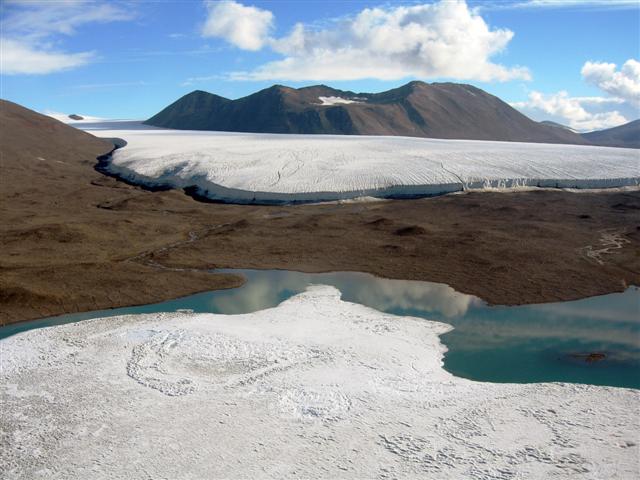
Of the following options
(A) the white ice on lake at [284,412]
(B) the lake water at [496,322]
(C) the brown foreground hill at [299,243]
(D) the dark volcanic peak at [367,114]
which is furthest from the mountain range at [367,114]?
(A) the white ice on lake at [284,412]

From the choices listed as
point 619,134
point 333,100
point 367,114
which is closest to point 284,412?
point 367,114

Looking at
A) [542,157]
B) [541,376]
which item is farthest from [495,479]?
[542,157]

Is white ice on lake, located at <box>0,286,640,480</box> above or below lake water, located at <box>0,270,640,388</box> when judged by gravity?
below

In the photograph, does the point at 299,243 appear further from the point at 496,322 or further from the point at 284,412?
the point at 284,412

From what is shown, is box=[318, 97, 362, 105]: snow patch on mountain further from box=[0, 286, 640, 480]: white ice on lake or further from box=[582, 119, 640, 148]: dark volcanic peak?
box=[0, 286, 640, 480]: white ice on lake

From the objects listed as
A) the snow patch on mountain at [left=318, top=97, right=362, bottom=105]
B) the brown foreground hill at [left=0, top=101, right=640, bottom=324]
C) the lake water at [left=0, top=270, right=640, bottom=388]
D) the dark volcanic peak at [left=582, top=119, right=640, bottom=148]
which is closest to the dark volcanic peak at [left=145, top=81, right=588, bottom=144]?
the snow patch on mountain at [left=318, top=97, right=362, bottom=105]

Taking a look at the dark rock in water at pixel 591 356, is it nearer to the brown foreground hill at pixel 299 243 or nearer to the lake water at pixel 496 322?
the lake water at pixel 496 322
